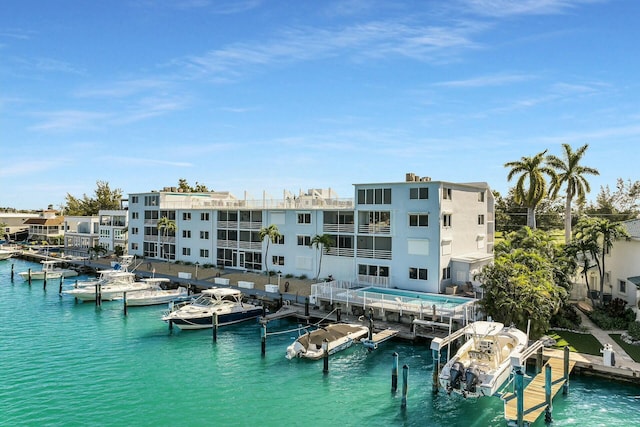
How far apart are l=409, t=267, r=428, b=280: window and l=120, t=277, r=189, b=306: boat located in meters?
23.2

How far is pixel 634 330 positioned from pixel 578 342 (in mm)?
4039

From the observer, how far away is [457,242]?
44656mm

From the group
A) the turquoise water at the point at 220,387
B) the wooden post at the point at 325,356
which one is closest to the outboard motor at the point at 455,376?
the turquoise water at the point at 220,387

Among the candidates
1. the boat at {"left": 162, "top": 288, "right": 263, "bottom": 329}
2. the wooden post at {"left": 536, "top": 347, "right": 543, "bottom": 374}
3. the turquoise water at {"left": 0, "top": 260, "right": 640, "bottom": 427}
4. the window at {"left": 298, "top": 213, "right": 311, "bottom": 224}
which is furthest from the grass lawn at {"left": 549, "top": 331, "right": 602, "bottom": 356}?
the window at {"left": 298, "top": 213, "right": 311, "bottom": 224}

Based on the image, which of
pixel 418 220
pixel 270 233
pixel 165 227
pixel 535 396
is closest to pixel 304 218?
pixel 270 233

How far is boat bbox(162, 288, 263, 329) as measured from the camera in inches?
1511

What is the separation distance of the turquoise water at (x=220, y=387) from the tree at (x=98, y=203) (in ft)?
291

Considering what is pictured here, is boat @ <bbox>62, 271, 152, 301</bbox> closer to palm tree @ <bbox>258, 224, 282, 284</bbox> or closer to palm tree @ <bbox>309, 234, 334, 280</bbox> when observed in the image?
palm tree @ <bbox>258, 224, 282, 284</bbox>

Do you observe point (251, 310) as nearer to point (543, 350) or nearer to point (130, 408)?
point (130, 408)

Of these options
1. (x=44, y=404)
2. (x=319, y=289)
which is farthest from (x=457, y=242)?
(x=44, y=404)

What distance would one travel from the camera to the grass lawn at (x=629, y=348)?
2792 centimetres

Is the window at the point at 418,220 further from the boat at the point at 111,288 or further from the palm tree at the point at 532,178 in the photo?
the boat at the point at 111,288

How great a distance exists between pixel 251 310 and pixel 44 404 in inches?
737

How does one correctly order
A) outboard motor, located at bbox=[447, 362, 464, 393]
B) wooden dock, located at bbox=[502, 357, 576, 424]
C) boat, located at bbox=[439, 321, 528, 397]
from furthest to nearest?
1. outboard motor, located at bbox=[447, 362, 464, 393]
2. boat, located at bbox=[439, 321, 528, 397]
3. wooden dock, located at bbox=[502, 357, 576, 424]
